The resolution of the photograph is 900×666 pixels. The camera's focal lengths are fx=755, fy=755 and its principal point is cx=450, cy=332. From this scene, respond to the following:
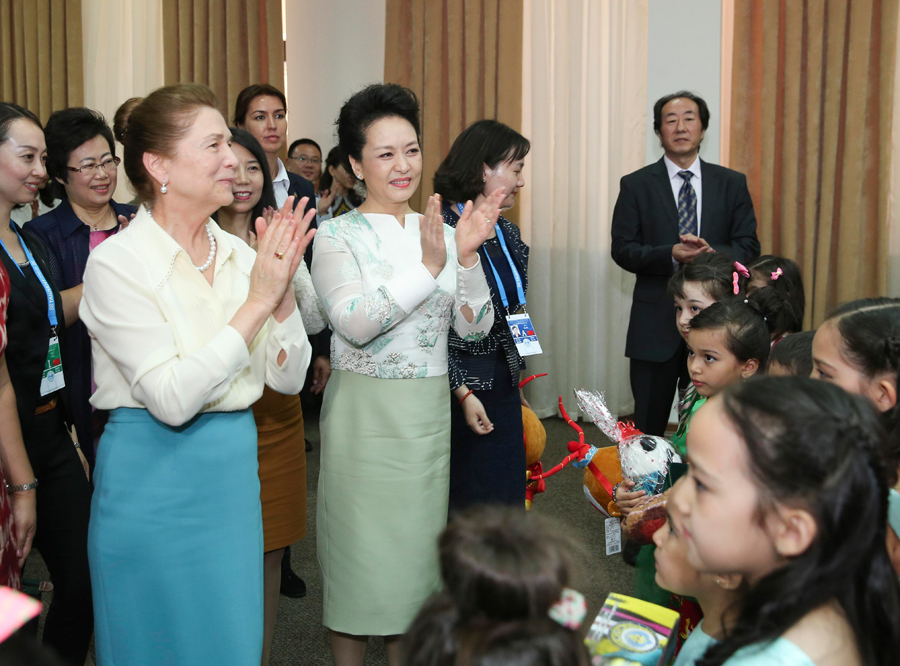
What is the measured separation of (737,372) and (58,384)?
1.65m

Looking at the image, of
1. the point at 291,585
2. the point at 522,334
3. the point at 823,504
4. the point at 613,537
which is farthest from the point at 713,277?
the point at 291,585

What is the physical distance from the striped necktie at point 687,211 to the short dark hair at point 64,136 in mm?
2388

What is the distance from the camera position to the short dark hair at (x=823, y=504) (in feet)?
2.71

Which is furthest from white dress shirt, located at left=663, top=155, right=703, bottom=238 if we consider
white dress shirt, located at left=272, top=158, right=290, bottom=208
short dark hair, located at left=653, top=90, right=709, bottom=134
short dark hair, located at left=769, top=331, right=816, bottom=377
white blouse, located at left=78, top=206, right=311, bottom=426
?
white blouse, located at left=78, top=206, right=311, bottom=426

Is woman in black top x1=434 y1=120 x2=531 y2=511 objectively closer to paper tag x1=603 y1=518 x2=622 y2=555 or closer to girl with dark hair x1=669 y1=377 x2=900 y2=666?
paper tag x1=603 y1=518 x2=622 y2=555

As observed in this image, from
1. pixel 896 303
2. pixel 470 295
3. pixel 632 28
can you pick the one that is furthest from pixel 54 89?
pixel 896 303

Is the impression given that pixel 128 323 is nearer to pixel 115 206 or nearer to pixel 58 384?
pixel 58 384

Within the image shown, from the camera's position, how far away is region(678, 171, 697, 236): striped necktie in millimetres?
3371

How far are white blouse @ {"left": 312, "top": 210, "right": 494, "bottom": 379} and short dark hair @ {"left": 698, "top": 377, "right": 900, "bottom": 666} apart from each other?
3.01ft

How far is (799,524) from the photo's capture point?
0.83 m

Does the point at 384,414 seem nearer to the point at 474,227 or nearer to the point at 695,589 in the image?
the point at 474,227

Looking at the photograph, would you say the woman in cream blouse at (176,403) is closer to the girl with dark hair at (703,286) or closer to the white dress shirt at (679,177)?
the girl with dark hair at (703,286)

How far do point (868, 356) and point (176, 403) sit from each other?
118 cm

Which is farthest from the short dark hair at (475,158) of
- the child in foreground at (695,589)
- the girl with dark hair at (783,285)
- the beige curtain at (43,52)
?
the beige curtain at (43,52)
